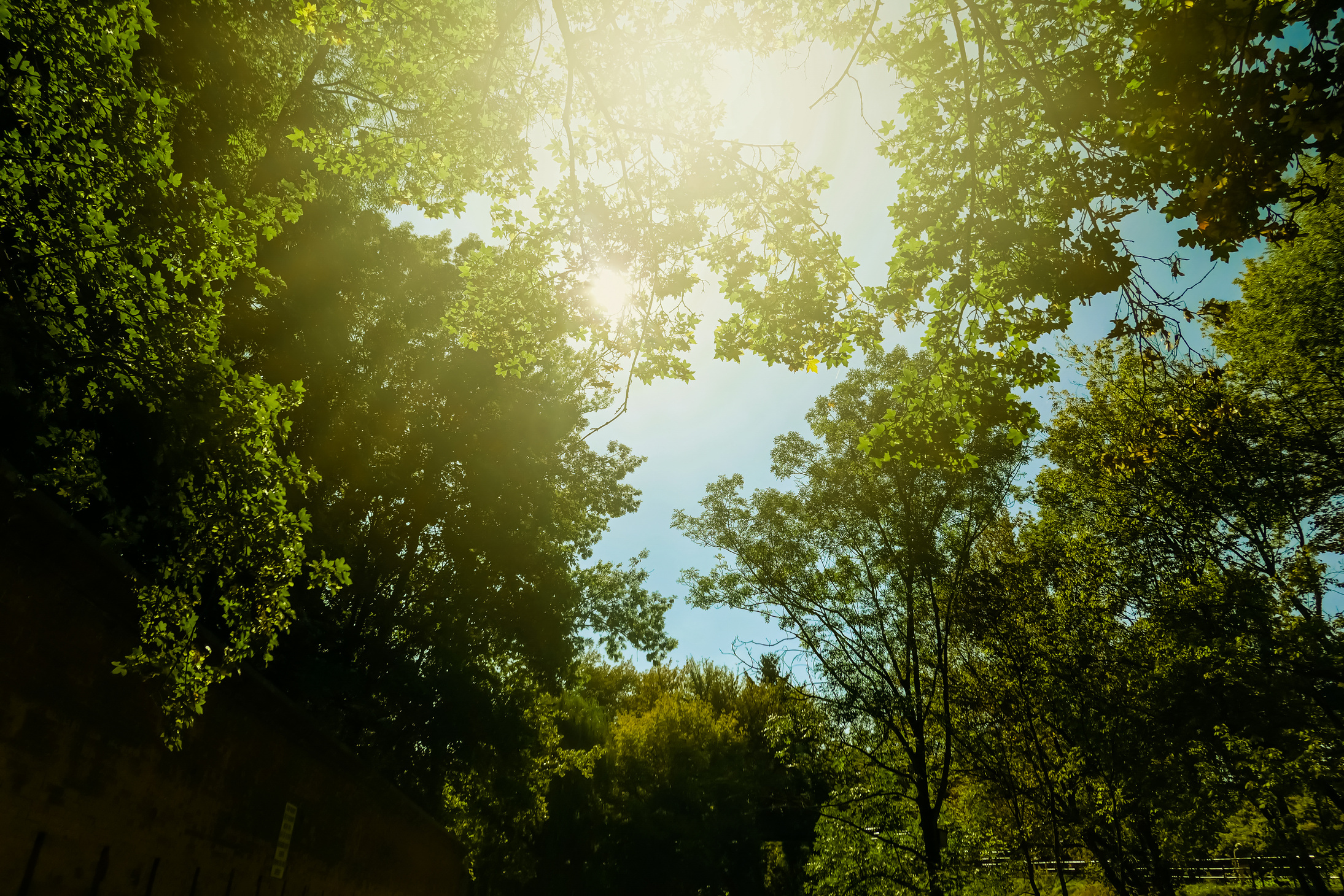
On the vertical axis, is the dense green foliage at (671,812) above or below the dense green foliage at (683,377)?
below

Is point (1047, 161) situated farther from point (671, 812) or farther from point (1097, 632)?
point (671, 812)

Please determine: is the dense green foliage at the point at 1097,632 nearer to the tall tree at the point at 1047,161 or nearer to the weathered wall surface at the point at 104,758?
the tall tree at the point at 1047,161

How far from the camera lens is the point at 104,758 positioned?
6.16 m

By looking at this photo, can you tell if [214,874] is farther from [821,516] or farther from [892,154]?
[821,516]

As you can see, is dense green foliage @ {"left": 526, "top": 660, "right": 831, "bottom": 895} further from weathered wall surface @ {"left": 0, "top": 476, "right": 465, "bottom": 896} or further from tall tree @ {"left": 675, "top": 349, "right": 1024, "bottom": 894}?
weathered wall surface @ {"left": 0, "top": 476, "right": 465, "bottom": 896}

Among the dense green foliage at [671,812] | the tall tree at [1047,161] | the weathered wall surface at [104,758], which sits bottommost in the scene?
the dense green foliage at [671,812]

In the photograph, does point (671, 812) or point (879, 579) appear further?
point (671, 812)

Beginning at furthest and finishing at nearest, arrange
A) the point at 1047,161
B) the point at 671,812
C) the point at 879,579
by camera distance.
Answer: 1. the point at 671,812
2. the point at 879,579
3. the point at 1047,161

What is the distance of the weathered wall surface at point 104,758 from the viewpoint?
5.32 meters

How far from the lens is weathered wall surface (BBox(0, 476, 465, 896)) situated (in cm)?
532

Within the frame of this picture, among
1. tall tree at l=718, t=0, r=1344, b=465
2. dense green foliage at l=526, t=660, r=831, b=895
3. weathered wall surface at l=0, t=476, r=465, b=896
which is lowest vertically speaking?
dense green foliage at l=526, t=660, r=831, b=895

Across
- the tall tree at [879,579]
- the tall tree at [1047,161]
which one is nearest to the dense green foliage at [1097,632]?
the tall tree at [879,579]

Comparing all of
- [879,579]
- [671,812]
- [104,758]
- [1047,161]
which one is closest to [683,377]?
[1047,161]

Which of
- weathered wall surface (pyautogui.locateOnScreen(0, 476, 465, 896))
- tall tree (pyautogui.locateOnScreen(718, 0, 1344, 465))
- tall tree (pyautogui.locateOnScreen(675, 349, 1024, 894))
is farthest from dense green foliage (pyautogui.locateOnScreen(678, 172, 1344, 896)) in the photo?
weathered wall surface (pyautogui.locateOnScreen(0, 476, 465, 896))
